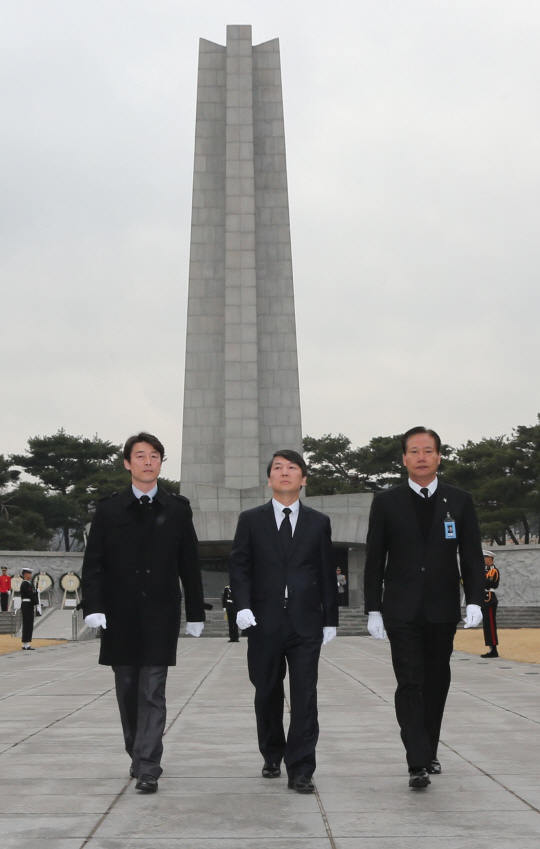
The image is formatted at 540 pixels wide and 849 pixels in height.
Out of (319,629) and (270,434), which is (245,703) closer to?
(319,629)

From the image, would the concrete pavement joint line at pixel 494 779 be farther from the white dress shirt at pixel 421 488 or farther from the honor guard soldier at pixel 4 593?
the honor guard soldier at pixel 4 593

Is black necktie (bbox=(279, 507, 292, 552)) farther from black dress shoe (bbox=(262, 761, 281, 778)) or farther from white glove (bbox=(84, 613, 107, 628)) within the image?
black dress shoe (bbox=(262, 761, 281, 778))

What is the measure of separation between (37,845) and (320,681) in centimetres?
918

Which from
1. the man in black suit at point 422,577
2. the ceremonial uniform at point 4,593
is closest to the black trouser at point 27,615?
the ceremonial uniform at point 4,593

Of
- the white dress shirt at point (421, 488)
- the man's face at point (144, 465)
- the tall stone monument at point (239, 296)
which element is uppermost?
the tall stone monument at point (239, 296)

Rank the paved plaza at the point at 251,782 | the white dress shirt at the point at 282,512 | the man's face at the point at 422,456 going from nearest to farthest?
the paved plaza at the point at 251,782, the man's face at the point at 422,456, the white dress shirt at the point at 282,512

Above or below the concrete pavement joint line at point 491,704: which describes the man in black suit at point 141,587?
above

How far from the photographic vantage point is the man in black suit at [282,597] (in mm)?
5738

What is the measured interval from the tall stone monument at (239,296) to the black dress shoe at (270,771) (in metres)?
32.5

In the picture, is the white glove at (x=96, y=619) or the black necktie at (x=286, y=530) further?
the black necktie at (x=286, y=530)

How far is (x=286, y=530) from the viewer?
597 centimetres

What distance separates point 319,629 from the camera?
580 centimetres

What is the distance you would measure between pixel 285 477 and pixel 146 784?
1.82 m

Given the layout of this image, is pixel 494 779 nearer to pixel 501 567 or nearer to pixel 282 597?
pixel 282 597
